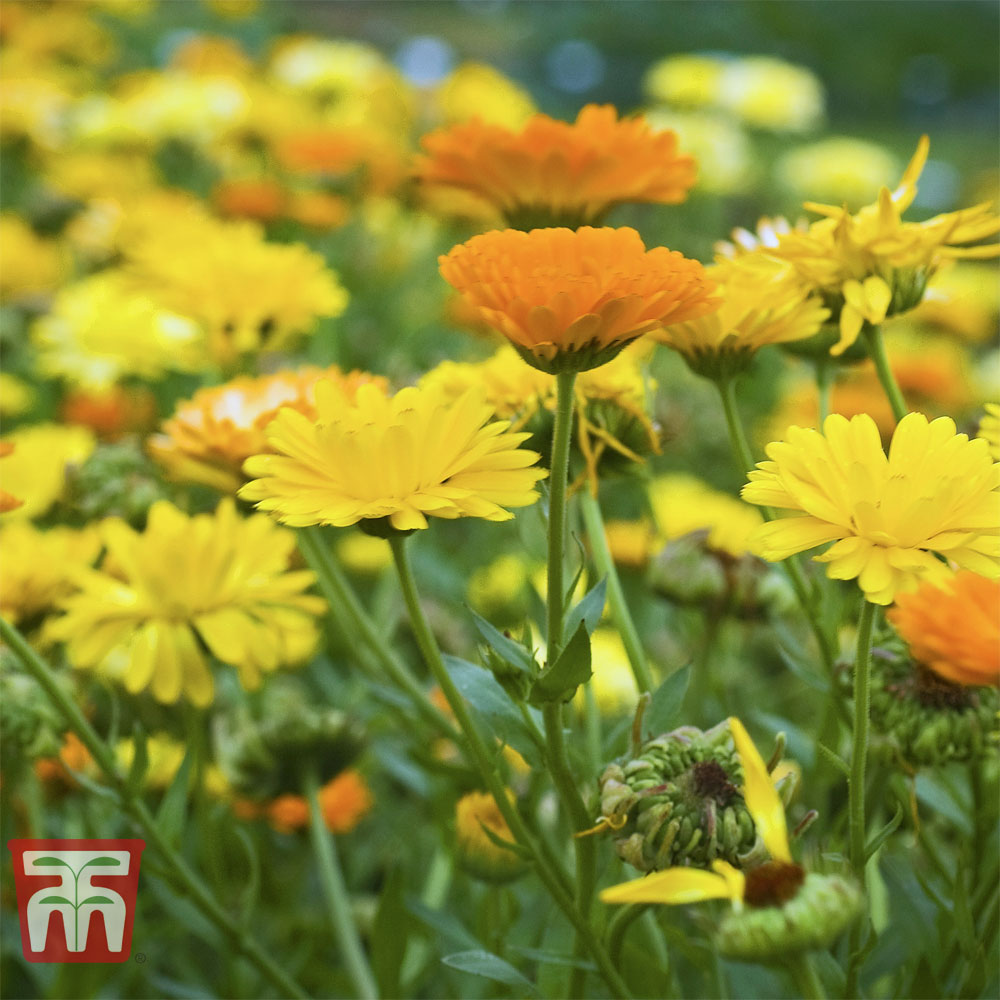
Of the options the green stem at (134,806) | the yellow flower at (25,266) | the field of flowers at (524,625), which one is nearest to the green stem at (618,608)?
the field of flowers at (524,625)

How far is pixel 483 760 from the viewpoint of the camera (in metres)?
0.61

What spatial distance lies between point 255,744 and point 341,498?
1.54ft

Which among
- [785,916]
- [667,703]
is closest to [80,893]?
[667,703]

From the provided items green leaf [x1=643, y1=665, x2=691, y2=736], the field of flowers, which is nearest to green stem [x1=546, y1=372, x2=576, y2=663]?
the field of flowers

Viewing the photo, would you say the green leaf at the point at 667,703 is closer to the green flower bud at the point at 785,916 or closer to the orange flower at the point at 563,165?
the green flower bud at the point at 785,916

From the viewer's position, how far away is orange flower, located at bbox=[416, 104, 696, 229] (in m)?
0.79

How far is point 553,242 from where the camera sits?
1.86 feet

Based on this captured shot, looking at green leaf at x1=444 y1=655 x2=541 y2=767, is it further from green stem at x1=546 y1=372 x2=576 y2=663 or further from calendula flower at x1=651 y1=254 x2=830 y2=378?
calendula flower at x1=651 y1=254 x2=830 y2=378

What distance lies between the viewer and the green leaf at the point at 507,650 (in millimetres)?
568

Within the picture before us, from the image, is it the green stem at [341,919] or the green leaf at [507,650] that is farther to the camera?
the green stem at [341,919]

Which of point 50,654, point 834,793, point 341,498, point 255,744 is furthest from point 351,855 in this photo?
point 341,498

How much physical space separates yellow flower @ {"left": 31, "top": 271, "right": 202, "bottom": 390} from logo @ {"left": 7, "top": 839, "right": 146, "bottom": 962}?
0.63m

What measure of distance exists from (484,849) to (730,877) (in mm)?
391

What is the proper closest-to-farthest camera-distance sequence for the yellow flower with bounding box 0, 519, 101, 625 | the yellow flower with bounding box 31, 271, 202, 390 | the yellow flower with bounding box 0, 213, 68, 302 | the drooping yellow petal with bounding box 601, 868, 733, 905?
the drooping yellow petal with bounding box 601, 868, 733, 905 → the yellow flower with bounding box 0, 519, 101, 625 → the yellow flower with bounding box 31, 271, 202, 390 → the yellow flower with bounding box 0, 213, 68, 302
